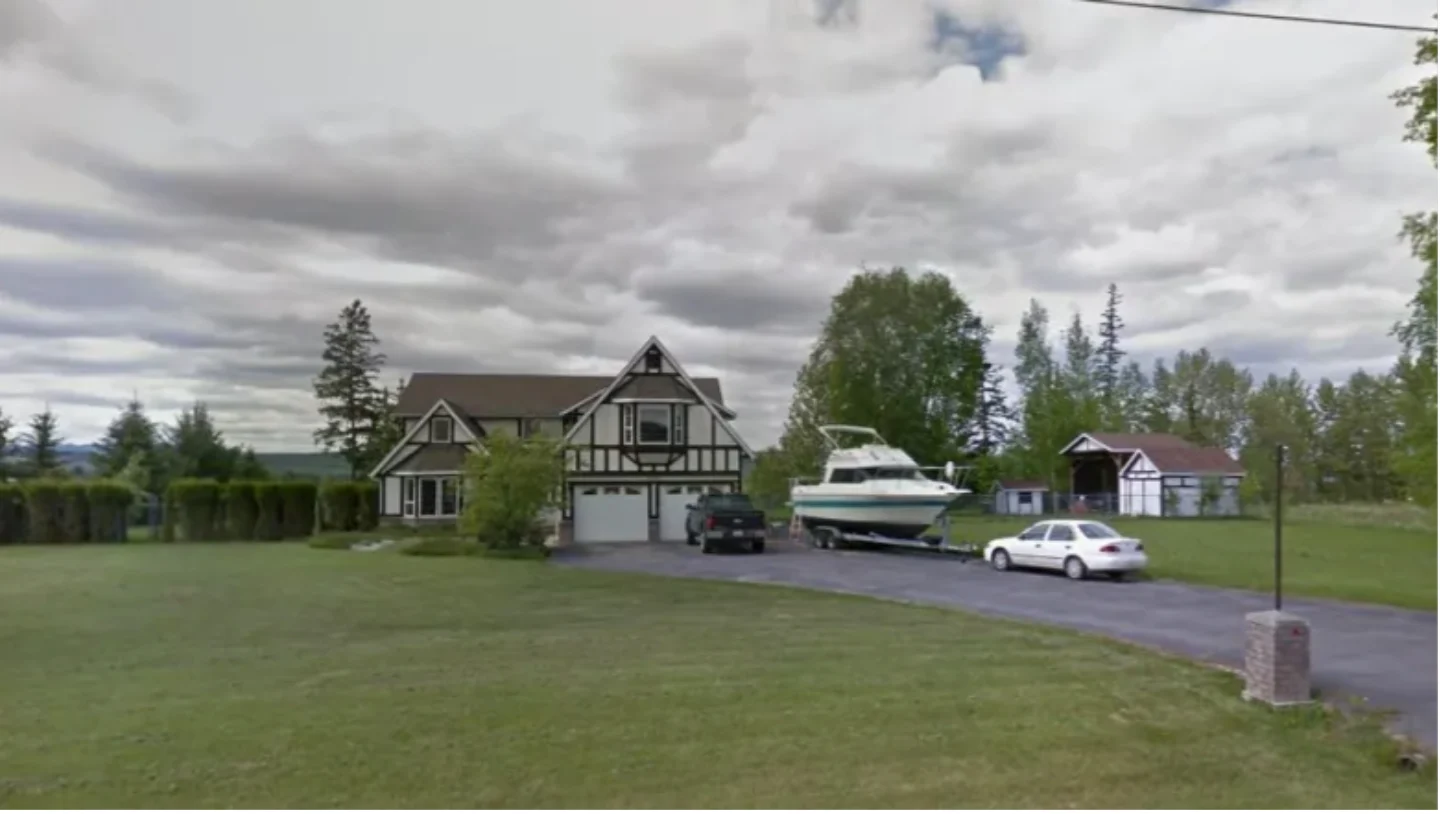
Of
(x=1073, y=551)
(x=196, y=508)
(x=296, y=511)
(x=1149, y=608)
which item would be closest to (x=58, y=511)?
(x=196, y=508)

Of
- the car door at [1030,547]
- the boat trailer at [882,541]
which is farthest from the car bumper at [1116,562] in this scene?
the boat trailer at [882,541]

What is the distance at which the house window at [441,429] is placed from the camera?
117ft

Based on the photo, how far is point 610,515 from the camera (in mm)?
34000

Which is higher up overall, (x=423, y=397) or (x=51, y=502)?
(x=423, y=397)

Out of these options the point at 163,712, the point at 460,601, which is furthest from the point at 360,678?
the point at 460,601

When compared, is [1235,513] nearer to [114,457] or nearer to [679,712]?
[679,712]

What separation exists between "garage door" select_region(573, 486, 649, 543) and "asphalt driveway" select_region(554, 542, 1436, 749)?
7577 mm

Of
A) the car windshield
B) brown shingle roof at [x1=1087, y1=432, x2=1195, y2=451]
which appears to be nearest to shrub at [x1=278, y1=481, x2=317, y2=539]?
the car windshield

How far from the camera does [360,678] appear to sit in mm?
9555

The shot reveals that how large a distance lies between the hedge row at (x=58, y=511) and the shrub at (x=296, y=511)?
209 inches

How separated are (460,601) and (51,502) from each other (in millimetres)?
26359

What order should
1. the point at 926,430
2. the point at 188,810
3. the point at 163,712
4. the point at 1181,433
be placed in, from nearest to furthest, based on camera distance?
the point at 188,810
the point at 163,712
the point at 926,430
the point at 1181,433

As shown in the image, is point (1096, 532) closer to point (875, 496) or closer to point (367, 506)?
point (875, 496)

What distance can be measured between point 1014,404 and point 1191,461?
9.48 metres
